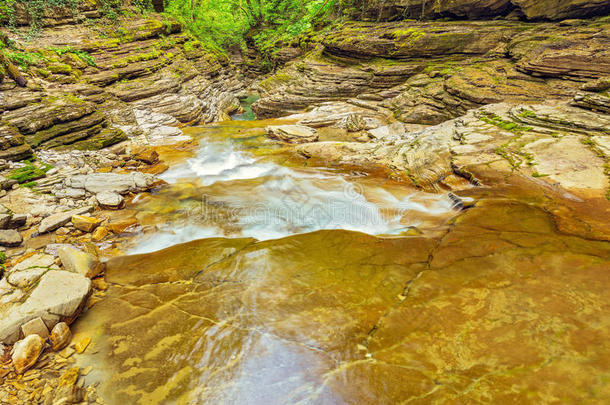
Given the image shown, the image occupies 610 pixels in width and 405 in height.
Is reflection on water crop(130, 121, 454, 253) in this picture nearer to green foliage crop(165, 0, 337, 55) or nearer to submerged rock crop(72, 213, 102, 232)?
submerged rock crop(72, 213, 102, 232)

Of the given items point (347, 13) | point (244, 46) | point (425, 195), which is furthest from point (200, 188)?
point (244, 46)

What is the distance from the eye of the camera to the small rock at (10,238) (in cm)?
489

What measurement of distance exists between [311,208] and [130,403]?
17.6 ft

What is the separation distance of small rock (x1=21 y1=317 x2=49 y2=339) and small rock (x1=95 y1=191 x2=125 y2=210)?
4208mm

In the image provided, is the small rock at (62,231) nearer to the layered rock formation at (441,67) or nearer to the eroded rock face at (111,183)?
the eroded rock face at (111,183)

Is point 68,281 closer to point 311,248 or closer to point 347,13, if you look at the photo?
point 311,248

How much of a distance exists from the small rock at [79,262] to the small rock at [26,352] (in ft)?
4.68

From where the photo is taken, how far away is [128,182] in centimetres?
791

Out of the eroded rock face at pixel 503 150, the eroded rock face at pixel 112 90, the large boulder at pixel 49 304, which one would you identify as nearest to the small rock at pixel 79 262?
the large boulder at pixel 49 304

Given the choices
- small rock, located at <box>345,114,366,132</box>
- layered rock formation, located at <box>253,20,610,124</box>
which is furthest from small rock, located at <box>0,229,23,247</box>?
layered rock formation, located at <box>253,20,610,124</box>

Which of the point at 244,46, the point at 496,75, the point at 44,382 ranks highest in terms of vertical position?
the point at 244,46

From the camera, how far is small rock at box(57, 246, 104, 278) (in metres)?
4.34

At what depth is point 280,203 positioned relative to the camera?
25.2 feet

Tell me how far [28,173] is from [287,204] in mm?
7608
